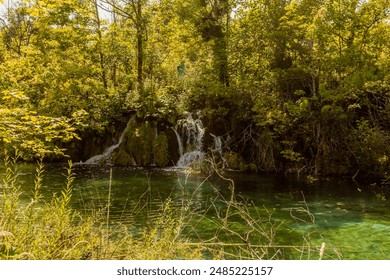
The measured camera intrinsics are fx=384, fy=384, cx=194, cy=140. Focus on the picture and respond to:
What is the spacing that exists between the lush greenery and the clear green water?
2.10m

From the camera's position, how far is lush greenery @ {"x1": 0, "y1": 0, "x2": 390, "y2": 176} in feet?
50.2

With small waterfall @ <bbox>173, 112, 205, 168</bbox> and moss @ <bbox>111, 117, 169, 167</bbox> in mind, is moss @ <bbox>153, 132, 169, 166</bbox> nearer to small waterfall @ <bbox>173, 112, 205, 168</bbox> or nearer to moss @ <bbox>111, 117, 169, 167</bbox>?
moss @ <bbox>111, 117, 169, 167</bbox>

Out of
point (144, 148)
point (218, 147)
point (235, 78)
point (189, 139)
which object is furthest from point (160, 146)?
point (235, 78)

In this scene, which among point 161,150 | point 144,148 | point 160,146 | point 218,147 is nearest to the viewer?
point 218,147

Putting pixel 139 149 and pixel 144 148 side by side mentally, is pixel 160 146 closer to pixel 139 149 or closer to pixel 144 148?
pixel 144 148

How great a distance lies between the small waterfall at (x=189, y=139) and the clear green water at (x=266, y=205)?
194 centimetres

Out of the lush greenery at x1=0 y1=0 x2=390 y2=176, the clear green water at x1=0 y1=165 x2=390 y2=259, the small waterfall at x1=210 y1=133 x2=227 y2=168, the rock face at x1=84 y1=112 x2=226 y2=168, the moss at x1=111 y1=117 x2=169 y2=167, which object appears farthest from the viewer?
the moss at x1=111 y1=117 x2=169 y2=167

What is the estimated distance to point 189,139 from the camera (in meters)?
20.0

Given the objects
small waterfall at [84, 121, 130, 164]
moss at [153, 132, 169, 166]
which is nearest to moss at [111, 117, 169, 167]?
moss at [153, 132, 169, 166]

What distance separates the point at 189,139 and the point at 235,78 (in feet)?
13.3

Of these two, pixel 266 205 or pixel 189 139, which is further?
pixel 189 139

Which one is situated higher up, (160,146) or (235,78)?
(235,78)

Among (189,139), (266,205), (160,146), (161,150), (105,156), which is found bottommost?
(266,205)

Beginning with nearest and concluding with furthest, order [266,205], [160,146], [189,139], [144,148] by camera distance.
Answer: [266,205]
[189,139]
[160,146]
[144,148]
